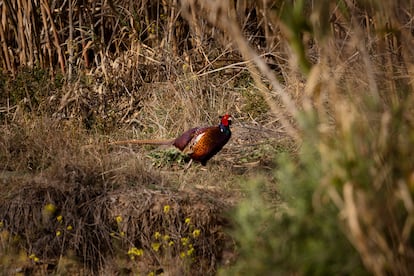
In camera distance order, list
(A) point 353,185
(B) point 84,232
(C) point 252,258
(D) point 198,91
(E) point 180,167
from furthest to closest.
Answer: (D) point 198,91 < (E) point 180,167 < (B) point 84,232 < (C) point 252,258 < (A) point 353,185

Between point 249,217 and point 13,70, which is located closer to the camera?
point 249,217

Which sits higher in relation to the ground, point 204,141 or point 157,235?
point 157,235

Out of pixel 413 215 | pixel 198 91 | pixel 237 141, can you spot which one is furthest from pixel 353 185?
pixel 198 91

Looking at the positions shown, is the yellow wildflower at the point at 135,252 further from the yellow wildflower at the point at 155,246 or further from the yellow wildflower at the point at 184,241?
the yellow wildflower at the point at 184,241

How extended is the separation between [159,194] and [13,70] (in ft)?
11.6

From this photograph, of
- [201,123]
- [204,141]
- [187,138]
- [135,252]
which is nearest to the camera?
[135,252]

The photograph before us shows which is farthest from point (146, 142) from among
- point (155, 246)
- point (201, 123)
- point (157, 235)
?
point (155, 246)

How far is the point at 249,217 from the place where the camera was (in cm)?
390

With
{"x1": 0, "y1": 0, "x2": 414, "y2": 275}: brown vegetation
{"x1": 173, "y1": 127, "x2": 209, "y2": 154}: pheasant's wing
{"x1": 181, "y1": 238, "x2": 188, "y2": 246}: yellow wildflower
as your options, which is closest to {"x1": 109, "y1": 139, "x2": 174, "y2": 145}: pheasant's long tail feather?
{"x1": 0, "y1": 0, "x2": 414, "y2": 275}: brown vegetation

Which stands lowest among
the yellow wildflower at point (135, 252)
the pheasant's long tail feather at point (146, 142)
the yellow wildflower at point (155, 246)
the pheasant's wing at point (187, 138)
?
the pheasant's long tail feather at point (146, 142)

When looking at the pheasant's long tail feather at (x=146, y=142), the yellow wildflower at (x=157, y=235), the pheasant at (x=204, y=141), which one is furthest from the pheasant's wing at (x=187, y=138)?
the yellow wildflower at (x=157, y=235)

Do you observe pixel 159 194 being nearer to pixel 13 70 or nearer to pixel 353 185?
pixel 353 185

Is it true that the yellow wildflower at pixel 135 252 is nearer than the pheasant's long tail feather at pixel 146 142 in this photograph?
Yes

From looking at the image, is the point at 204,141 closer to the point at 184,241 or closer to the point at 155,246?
the point at 184,241
